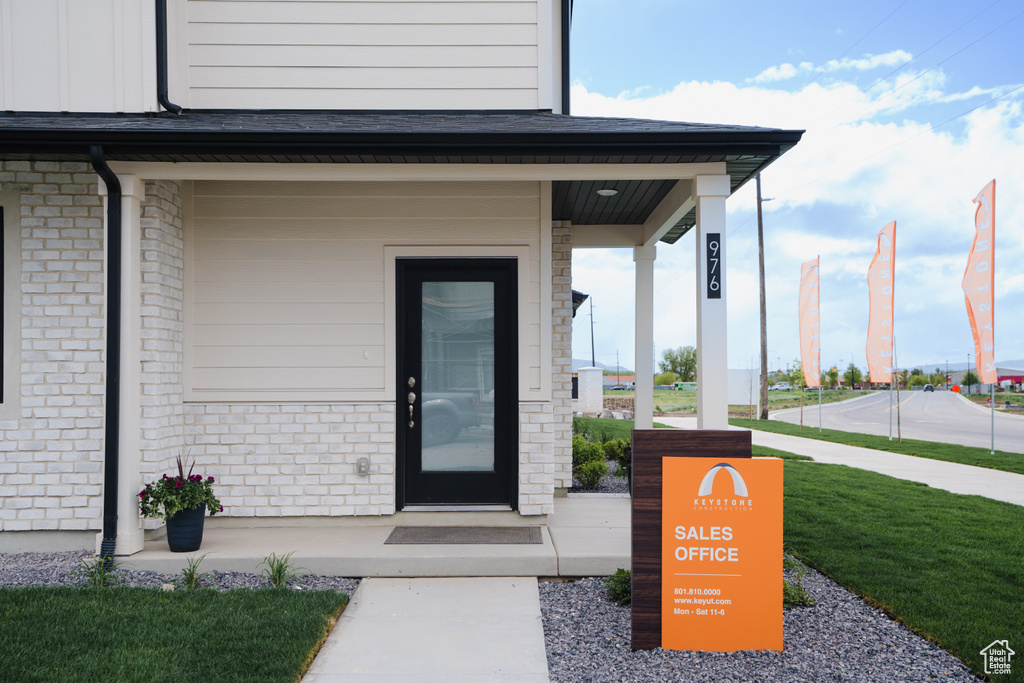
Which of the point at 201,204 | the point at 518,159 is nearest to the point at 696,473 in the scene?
the point at 518,159

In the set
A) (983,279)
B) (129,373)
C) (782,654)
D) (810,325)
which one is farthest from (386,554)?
(810,325)

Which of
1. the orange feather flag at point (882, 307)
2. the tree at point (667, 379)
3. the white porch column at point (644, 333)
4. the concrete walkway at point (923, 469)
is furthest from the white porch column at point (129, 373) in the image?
the tree at point (667, 379)

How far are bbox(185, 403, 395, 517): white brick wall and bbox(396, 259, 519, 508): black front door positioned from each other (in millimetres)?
288

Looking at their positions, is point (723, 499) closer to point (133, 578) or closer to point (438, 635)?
point (438, 635)

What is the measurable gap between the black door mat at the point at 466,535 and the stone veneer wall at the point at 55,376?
2368 mm

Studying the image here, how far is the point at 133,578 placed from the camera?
4.68 meters

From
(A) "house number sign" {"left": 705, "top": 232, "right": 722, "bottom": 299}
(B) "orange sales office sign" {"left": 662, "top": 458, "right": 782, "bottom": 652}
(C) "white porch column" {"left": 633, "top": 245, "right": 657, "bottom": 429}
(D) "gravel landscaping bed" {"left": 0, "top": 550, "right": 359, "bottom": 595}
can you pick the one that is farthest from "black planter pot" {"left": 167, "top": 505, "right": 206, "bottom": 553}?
(C) "white porch column" {"left": 633, "top": 245, "right": 657, "bottom": 429}

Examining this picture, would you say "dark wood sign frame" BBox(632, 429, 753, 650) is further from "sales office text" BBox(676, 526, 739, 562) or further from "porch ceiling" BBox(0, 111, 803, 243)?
"porch ceiling" BBox(0, 111, 803, 243)

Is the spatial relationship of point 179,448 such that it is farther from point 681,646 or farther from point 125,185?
point 681,646

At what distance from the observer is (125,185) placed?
4.99 meters

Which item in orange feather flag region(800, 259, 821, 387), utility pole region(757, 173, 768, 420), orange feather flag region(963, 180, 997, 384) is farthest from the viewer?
utility pole region(757, 173, 768, 420)

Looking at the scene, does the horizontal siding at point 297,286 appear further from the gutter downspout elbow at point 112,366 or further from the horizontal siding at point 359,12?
the horizontal siding at point 359,12

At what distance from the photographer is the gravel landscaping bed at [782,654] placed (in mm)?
3342

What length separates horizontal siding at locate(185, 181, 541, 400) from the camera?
5789 millimetres
